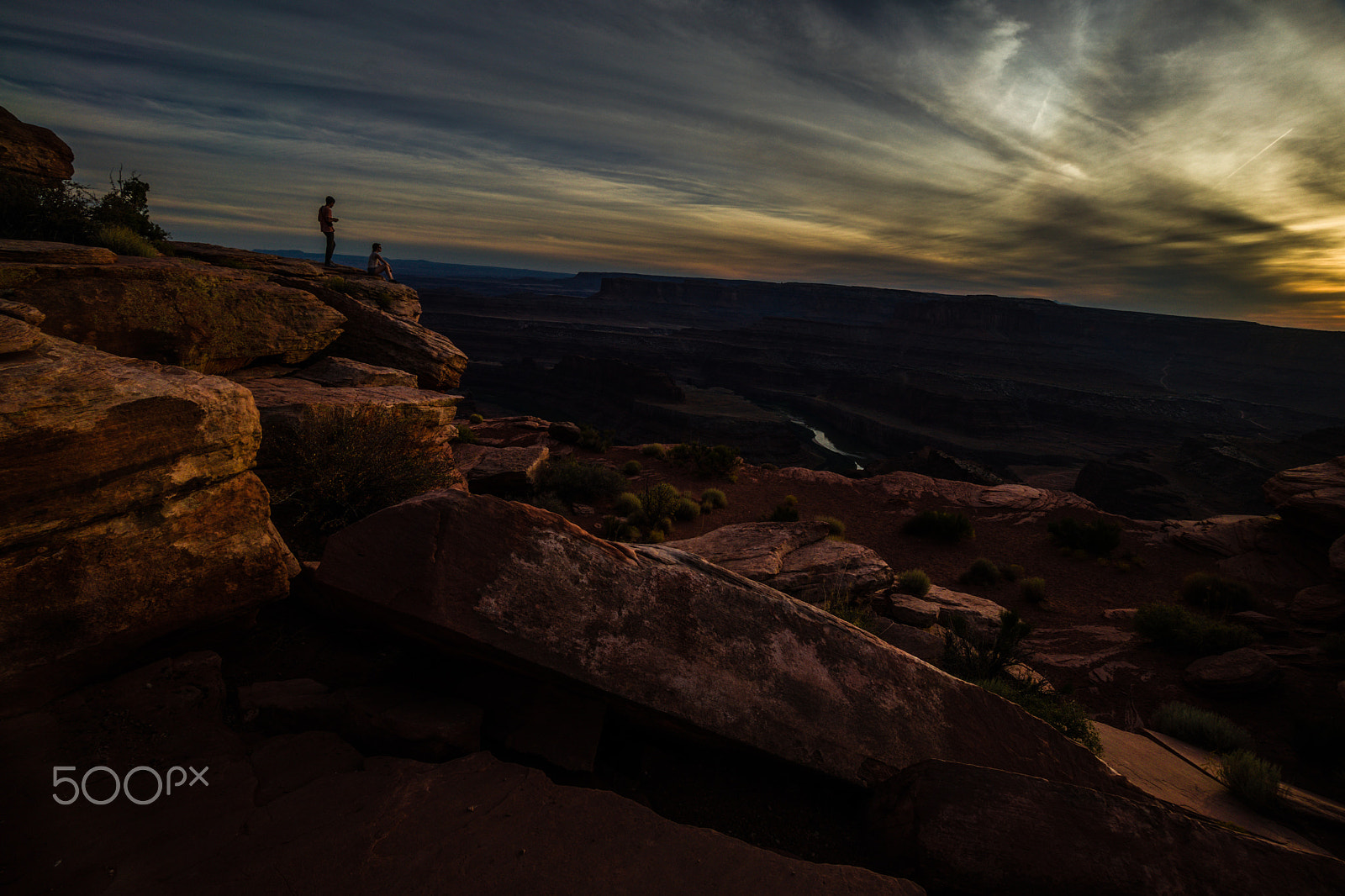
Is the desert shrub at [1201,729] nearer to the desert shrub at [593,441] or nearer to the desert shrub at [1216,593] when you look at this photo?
the desert shrub at [1216,593]

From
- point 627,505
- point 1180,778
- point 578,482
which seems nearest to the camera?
point 1180,778

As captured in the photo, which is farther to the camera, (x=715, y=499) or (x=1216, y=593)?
(x=715, y=499)

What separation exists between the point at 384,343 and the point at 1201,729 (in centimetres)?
1688

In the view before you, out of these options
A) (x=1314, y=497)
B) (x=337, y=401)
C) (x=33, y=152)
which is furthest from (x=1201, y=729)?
(x=33, y=152)

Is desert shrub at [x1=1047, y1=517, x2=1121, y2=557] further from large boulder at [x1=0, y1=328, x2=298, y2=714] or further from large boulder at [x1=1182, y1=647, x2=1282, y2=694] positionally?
large boulder at [x1=0, y1=328, x2=298, y2=714]

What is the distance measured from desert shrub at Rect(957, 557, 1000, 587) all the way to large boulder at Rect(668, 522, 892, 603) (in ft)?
16.6

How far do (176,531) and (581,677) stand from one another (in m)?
3.27

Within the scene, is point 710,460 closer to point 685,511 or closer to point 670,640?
point 685,511

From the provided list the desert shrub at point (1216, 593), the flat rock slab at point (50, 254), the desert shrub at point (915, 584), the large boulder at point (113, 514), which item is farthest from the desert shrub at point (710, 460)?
the large boulder at point (113, 514)

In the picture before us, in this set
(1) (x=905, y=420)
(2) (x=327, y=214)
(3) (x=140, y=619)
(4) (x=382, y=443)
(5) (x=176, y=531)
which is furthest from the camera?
(1) (x=905, y=420)

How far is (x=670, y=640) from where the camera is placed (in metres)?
3.81

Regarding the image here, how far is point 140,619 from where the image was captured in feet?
11.8

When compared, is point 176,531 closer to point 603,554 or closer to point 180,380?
point 180,380

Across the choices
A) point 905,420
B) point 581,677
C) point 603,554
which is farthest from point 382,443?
point 905,420
